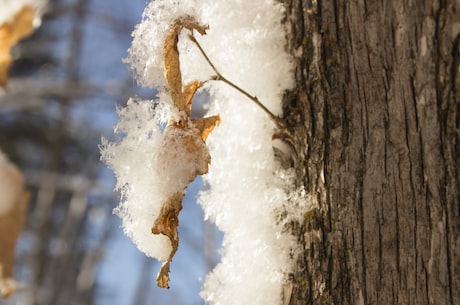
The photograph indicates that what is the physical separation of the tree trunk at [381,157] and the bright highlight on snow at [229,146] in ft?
0.22

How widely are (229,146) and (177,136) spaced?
7.5 inches

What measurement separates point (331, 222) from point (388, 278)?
0.37ft

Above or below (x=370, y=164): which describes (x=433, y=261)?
below

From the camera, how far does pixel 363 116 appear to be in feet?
2.67

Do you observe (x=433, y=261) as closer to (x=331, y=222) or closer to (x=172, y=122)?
(x=331, y=222)

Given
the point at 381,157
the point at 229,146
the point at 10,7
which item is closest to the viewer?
the point at 381,157

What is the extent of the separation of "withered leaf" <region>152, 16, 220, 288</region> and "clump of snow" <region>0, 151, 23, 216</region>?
40cm

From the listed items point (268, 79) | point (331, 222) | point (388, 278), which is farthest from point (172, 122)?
point (388, 278)

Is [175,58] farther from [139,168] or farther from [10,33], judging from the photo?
[10,33]

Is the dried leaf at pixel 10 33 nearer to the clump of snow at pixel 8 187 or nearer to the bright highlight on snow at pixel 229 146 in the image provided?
the clump of snow at pixel 8 187

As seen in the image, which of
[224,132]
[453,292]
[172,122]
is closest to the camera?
[453,292]

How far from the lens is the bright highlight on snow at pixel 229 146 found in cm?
88

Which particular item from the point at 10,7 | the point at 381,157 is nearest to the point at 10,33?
the point at 10,7

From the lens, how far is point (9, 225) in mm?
1104
